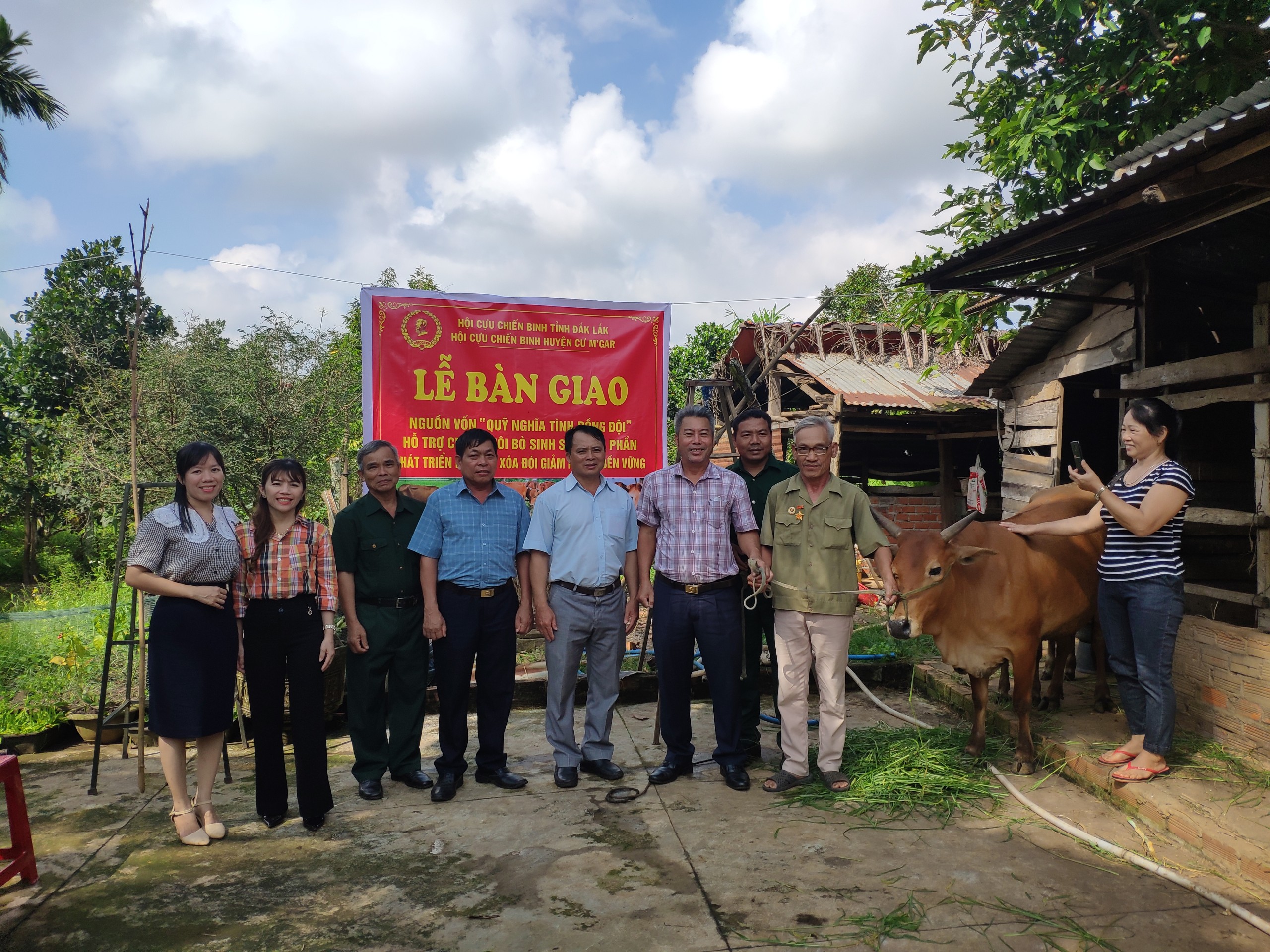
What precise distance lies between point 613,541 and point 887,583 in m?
1.43

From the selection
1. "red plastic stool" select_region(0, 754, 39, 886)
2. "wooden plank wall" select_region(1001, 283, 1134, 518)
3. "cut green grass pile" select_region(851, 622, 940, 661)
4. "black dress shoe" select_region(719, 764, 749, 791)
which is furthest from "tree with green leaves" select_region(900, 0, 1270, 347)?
"red plastic stool" select_region(0, 754, 39, 886)

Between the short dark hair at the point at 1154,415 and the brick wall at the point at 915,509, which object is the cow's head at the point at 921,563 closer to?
the short dark hair at the point at 1154,415

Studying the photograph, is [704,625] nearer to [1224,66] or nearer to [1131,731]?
[1131,731]

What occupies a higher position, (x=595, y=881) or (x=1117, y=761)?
(x=1117, y=761)

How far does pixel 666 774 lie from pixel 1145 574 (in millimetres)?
2554

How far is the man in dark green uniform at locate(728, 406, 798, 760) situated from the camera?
4.65 metres

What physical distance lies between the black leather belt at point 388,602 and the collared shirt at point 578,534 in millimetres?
682

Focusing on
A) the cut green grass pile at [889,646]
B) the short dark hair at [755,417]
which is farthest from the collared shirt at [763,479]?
the cut green grass pile at [889,646]

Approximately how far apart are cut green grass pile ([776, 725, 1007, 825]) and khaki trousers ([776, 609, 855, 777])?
180 millimetres

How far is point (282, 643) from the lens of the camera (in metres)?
3.94

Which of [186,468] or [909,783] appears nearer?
[186,468]

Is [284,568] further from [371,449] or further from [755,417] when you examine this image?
[755,417]

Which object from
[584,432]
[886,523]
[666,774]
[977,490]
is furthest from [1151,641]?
[977,490]

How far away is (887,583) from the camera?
420cm
